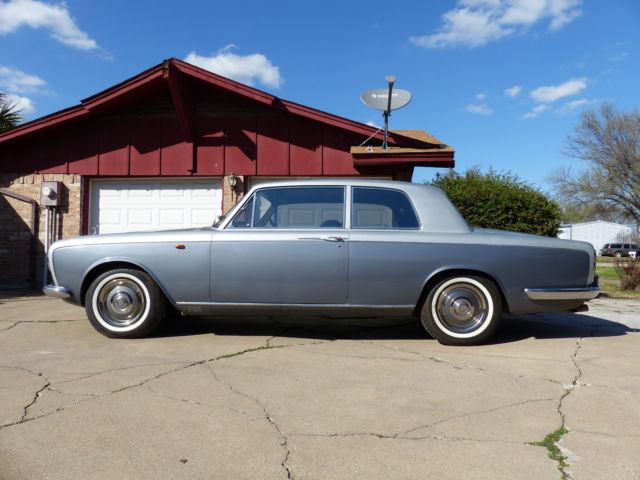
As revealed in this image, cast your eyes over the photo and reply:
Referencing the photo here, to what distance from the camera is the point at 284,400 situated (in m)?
3.05

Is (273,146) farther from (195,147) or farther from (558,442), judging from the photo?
(558,442)

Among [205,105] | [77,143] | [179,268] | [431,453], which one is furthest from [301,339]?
[77,143]

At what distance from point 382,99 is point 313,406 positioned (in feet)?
21.2

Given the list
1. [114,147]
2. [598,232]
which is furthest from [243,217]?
[598,232]

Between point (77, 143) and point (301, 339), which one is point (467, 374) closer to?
point (301, 339)

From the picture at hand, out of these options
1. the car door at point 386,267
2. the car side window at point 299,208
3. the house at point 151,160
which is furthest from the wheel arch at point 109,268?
the house at point 151,160

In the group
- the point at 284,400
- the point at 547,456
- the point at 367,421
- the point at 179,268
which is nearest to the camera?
the point at 547,456

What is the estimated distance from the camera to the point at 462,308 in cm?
448

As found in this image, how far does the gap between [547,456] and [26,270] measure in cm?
962

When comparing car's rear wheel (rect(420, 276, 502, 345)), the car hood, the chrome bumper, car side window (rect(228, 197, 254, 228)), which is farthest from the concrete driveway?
car side window (rect(228, 197, 254, 228))

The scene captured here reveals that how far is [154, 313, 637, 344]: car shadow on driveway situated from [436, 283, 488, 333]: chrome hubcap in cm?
36

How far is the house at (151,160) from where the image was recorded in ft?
29.6

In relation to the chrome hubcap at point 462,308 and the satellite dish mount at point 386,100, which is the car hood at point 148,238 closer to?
the chrome hubcap at point 462,308

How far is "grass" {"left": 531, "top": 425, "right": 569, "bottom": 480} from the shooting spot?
223cm
